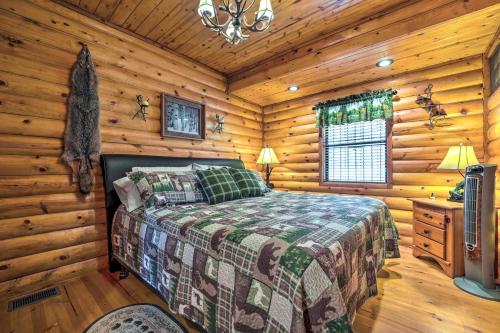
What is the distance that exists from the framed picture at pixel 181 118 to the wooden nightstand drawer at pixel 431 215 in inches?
119

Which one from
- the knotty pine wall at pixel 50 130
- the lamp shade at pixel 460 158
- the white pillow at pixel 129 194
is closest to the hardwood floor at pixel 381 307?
the knotty pine wall at pixel 50 130

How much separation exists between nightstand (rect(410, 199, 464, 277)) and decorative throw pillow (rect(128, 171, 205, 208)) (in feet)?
8.33

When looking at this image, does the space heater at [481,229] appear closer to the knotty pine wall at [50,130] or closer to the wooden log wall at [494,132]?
the wooden log wall at [494,132]

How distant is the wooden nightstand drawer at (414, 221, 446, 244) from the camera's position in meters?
2.34

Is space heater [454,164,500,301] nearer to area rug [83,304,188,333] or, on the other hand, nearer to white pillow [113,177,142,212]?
area rug [83,304,188,333]

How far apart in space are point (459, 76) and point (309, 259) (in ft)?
10.8

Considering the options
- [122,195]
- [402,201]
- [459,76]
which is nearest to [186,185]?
[122,195]

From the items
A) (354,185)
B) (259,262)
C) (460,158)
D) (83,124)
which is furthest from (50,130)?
(460,158)

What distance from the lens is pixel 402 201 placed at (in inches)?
122

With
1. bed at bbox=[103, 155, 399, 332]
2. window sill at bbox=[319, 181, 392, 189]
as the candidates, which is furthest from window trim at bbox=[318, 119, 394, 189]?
bed at bbox=[103, 155, 399, 332]

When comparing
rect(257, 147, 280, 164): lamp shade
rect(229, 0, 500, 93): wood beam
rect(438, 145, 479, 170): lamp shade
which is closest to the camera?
rect(229, 0, 500, 93): wood beam

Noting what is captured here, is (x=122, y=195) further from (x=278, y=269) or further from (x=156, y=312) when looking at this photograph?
(x=278, y=269)

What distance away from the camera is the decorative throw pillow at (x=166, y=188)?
2.00 meters

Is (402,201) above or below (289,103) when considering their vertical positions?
below
